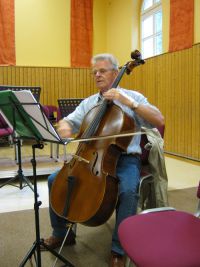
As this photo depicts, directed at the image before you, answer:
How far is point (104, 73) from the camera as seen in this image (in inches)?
84.5

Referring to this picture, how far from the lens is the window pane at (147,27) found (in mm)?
6855

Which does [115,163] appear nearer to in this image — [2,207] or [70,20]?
Answer: [2,207]

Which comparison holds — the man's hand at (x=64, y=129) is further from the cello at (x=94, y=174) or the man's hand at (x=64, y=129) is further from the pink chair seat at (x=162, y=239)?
the pink chair seat at (x=162, y=239)

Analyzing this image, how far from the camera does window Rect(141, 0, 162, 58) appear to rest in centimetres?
648

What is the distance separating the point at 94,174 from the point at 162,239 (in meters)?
0.62

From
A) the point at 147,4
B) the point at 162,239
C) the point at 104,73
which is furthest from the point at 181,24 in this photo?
the point at 162,239

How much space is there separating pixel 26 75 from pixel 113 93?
6383mm

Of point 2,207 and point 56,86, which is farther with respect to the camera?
point 56,86

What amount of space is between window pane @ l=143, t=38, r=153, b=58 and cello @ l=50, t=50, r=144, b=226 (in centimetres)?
518

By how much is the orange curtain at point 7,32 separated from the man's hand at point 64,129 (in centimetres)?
591

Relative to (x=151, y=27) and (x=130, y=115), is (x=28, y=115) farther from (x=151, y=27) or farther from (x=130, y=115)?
(x=151, y=27)

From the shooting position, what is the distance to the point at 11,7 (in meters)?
7.38

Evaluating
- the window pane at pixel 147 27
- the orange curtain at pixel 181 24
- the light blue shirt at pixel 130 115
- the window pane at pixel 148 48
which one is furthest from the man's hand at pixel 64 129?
the window pane at pixel 147 27

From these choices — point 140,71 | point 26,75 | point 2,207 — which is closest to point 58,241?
point 2,207
